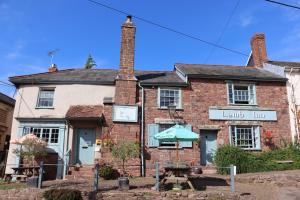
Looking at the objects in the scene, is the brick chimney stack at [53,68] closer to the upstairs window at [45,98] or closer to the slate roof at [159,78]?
the upstairs window at [45,98]

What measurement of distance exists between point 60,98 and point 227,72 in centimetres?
1059

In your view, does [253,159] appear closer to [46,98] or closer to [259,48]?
[259,48]

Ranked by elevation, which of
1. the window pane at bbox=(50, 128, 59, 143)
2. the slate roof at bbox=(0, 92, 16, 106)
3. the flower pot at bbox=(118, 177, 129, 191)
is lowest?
the flower pot at bbox=(118, 177, 129, 191)

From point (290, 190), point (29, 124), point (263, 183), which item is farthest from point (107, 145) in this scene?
point (290, 190)

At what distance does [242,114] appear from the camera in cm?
1777

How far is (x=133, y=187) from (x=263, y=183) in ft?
19.7

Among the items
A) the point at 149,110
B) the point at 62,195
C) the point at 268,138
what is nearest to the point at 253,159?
the point at 268,138

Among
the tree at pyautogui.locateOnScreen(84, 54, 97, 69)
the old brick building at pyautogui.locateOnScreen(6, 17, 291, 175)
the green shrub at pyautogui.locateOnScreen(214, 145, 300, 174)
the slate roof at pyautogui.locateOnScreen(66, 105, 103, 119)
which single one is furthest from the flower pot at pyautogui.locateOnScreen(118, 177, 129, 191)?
the tree at pyautogui.locateOnScreen(84, 54, 97, 69)

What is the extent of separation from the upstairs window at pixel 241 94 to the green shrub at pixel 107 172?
817cm

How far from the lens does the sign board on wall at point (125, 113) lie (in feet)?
53.8

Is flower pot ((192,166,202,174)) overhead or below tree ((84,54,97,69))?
below

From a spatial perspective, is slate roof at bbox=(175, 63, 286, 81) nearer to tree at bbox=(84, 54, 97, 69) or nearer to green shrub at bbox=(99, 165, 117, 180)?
green shrub at bbox=(99, 165, 117, 180)

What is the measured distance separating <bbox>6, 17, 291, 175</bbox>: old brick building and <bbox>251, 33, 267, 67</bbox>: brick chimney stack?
3.22m

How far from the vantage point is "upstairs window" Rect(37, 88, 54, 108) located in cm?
1780
